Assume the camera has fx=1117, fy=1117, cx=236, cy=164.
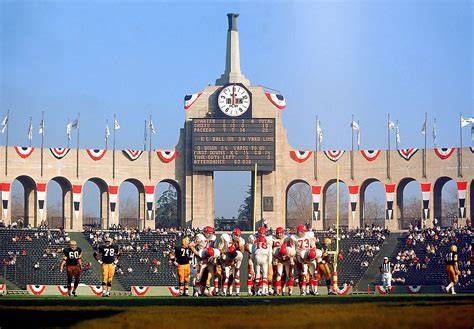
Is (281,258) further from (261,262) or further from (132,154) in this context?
(132,154)

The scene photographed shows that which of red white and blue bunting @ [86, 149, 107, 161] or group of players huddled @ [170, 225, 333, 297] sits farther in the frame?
red white and blue bunting @ [86, 149, 107, 161]

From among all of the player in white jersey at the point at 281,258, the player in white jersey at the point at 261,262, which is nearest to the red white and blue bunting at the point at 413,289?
the player in white jersey at the point at 281,258

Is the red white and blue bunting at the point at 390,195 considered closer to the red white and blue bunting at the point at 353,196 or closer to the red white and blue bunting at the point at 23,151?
the red white and blue bunting at the point at 353,196

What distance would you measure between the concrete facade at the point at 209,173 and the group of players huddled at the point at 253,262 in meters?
40.9

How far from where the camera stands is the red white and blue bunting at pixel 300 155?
8506 cm

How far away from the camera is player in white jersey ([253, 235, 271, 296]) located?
40844 mm

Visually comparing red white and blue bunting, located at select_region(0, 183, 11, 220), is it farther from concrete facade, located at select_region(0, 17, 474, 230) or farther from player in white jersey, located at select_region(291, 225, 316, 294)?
player in white jersey, located at select_region(291, 225, 316, 294)

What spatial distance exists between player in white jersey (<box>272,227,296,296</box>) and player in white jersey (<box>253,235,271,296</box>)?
0.57 metres

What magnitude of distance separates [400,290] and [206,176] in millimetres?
22785

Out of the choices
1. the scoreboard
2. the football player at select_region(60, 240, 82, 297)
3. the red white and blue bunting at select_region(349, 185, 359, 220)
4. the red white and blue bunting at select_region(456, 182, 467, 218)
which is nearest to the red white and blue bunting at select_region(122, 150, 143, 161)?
the scoreboard

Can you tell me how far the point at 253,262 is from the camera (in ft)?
136

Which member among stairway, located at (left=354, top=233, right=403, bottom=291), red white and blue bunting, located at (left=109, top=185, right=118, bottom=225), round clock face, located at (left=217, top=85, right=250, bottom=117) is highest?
round clock face, located at (left=217, top=85, right=250, bottom=117)

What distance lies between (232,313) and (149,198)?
188 ft

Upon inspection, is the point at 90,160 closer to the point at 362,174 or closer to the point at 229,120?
the point at 229,120
